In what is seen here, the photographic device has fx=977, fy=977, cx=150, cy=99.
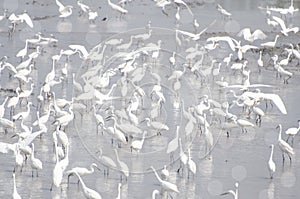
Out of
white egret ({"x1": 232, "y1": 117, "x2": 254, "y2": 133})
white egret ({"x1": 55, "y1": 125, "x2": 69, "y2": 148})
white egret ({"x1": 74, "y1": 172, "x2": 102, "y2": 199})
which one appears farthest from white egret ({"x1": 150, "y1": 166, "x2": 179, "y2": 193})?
white egret ({"x1": 232, "y1": 117, "x2": 254, "y2": 133})

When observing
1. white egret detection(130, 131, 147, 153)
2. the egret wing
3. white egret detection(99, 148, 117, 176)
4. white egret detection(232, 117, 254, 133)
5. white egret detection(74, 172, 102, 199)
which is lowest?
white egret detection(74, 172, 102, 199)

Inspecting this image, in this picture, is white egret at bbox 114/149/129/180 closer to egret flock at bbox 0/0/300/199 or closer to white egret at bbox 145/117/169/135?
egret flock at bbox 0/0/300/199

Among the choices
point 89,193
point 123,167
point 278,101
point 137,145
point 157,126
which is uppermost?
point 278,101

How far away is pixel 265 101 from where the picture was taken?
21594 millimetres

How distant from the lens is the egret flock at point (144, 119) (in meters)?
14.9

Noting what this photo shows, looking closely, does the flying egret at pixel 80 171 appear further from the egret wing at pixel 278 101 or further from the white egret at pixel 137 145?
the egret wing at pixel 278 101

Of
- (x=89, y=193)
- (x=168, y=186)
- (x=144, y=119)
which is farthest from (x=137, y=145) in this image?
(x=144, y=119)

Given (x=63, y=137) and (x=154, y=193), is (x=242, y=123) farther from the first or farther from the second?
(x=154, y=193)

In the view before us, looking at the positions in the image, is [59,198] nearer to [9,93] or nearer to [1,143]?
[1,143]

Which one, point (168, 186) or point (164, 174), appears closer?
point (168, 186)

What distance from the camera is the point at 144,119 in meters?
19.2

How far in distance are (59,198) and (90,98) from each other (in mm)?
6106

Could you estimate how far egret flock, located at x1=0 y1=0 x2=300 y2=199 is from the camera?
14.9 metres

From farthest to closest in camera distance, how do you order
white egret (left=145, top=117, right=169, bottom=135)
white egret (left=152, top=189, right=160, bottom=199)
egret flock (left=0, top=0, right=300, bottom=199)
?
white egret (left=145, top=117, right=169, bottom=135) < egret flock (left=0, top=0, right=300, bottom=199) < white egret (left=152, top=189, right=160, bottom=199)
